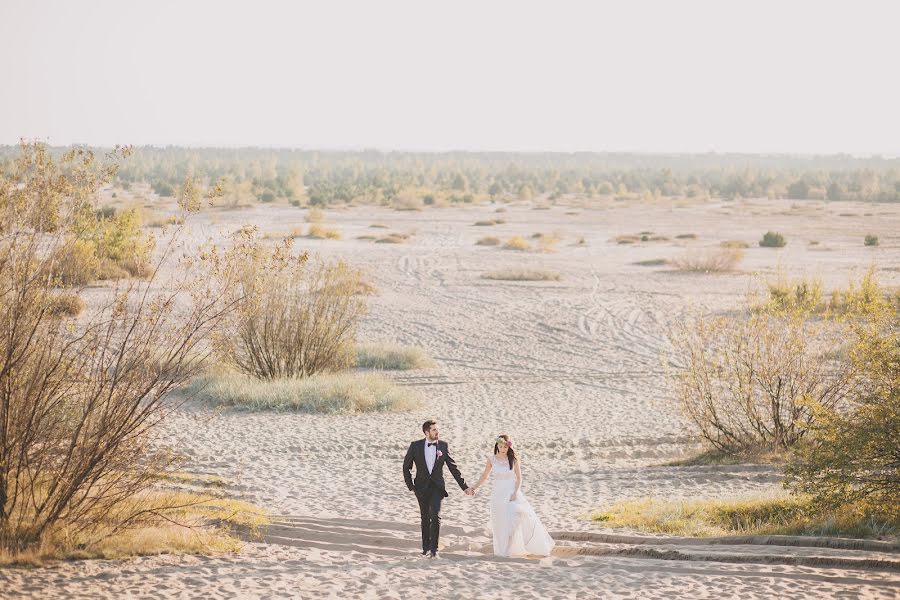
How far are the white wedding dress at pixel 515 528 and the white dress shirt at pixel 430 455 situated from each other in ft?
2.03

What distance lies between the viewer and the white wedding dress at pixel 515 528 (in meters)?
8.81

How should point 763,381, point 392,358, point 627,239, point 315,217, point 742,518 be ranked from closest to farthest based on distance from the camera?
1. point 742,518
2. point 763,381
3. point 392,358
4. point 627,239
5. point 315,217

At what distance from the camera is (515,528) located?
8805 millimetres

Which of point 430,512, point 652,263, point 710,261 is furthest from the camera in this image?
point 652,263

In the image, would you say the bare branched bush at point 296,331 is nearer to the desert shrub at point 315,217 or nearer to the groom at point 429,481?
the groom at point 429,481

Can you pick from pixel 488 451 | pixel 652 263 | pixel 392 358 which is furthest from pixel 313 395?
pixel 652 263

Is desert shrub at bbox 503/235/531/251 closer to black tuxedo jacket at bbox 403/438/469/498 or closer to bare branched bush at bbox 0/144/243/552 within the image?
black tuxedo jacket at bbox 403/438/469/498

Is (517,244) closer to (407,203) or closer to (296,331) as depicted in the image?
(407,203)

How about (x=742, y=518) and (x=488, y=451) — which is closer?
(x=742, y=518)

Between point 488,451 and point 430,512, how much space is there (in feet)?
17.0

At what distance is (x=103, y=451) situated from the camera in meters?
7.93

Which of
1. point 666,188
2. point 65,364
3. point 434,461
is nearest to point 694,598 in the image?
point 434,461

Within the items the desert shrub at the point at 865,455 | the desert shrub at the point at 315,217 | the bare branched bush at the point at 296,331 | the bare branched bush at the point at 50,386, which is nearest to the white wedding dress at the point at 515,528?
the desert shrub at the point at 865,455

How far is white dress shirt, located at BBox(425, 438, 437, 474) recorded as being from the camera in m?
8.80
